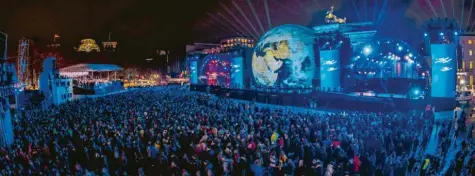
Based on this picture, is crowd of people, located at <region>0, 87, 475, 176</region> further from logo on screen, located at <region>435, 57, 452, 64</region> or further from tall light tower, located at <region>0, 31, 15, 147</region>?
logo on screen, located at <region>435, 57, 452, 64</region>

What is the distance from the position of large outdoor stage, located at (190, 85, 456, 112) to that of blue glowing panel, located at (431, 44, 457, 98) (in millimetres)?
1384

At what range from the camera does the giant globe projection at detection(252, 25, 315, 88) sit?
49.0m

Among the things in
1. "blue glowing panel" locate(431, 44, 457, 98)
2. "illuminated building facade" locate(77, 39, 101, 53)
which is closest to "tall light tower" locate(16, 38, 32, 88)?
"illuminated building facade" locate(77, 39, 101, 53)

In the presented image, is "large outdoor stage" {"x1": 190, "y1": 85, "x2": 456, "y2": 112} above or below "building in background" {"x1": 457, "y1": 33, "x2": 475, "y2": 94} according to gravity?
below

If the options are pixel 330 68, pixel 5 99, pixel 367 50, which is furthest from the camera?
pixel 330 68

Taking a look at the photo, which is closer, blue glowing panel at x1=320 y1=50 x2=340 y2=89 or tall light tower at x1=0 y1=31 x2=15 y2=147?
tall light tower at x1=0 y1=31 x2=15 y2=147

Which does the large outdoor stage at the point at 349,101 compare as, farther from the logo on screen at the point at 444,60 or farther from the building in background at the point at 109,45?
the building in background at the point at 109,45

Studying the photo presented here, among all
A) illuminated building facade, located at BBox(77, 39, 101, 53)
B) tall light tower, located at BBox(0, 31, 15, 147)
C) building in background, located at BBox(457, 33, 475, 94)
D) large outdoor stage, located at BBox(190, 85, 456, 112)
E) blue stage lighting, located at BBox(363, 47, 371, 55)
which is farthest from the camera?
illuminated building facade, located at BBox(77, 39, 101, 53)

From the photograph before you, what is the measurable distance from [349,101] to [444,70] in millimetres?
6473

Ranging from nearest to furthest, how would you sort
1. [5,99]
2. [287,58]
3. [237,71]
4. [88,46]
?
[5,99] < [287,58] < [237,71] < [88,46]

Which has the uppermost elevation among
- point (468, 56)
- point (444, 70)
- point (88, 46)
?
point (88, 46)

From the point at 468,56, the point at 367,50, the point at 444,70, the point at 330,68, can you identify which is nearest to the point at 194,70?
the point at 330,68

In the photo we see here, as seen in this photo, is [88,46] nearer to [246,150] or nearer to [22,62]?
[22,62]

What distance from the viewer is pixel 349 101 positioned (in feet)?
89.5
